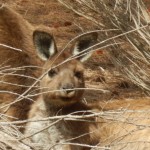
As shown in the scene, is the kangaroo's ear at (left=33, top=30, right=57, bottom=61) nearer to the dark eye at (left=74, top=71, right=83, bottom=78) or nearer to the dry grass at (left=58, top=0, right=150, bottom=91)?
the dark eye at (left=74, top=71, right=83, bottom=78)

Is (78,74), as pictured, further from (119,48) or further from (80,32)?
(80,32)

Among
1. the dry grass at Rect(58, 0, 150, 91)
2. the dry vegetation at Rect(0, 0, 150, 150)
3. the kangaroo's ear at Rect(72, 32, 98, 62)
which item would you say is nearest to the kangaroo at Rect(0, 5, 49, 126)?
the dry vegetation at Rect(0, 0, 150, 150)

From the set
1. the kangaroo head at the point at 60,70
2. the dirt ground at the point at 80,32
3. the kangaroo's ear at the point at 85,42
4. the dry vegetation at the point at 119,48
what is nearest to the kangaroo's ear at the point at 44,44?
the kangaroo head at the point at 60,70

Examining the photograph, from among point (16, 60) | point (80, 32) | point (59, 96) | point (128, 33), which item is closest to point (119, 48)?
point (128, 33)

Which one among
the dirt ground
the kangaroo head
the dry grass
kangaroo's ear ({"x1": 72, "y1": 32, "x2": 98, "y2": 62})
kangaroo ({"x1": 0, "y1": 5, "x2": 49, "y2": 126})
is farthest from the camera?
the dirt ground

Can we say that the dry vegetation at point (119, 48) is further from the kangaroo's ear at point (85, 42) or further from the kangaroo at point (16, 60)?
the kangaroo at point (16, 60)

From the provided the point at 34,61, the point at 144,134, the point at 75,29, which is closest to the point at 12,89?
the point at 34,61

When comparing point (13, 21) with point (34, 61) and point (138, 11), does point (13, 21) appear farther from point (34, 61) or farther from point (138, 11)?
point (138, 11)
